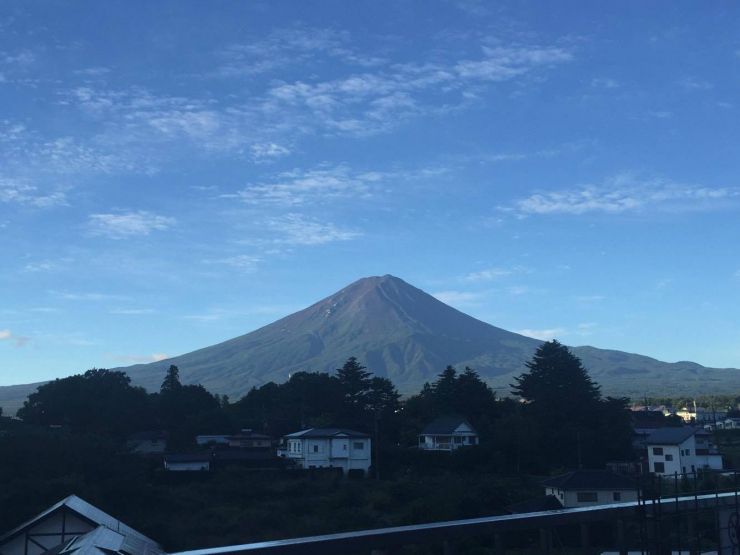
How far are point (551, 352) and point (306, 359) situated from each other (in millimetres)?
98317

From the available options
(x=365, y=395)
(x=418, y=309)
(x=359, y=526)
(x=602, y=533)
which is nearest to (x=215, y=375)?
(x=418, y=309)

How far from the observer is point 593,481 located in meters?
24.0

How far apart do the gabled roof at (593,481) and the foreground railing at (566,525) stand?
21.0 m

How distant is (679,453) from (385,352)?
419ft

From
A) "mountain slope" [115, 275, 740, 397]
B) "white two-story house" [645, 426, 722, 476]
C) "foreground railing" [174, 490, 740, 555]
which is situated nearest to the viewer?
"foreground railing" [174, 490, 740, 555]

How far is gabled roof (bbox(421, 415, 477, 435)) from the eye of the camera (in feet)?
131

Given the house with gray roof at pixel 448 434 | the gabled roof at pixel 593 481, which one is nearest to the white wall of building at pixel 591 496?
the gabled roof at pixel 593 481

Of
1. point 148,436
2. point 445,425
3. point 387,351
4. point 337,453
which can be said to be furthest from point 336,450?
point 387,351

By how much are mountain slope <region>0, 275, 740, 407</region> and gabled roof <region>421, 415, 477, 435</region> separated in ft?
266

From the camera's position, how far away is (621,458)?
3638cm

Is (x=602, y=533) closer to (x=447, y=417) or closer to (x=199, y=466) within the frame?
(x=199, y=466)

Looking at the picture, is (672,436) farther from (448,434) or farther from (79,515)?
(79,515)

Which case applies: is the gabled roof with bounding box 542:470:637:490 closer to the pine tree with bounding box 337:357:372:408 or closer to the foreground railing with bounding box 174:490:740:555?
the foreground railing with bounding box 174:490:740:555

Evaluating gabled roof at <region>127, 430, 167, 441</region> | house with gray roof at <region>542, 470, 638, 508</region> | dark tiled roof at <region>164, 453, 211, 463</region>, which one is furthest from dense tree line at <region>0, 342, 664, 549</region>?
dark tiled roof at <region>164, 453, 211, 463</region>
